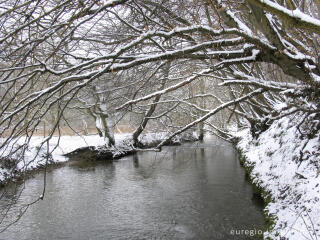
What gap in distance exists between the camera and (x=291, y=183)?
5801mm

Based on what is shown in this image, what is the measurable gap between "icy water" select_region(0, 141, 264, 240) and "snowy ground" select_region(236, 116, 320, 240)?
621mm

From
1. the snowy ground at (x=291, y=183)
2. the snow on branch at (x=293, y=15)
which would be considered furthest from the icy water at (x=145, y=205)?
the snow on branch at (x=293, y=15)

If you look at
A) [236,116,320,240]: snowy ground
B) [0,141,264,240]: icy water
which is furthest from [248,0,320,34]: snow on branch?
[0,141,264,240]: icy water

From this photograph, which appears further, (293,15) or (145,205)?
(145,205)

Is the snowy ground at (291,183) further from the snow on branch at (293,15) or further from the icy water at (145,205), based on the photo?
the snow on branch at (293,15)

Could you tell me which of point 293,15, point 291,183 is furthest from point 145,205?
point 293,15

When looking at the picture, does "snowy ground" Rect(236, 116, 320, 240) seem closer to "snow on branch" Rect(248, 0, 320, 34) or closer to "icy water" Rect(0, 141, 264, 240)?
"icy water" Rect(0, 141, 264, 240)

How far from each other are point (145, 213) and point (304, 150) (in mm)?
4146

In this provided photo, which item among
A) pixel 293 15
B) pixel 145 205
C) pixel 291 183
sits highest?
pixel 293 15

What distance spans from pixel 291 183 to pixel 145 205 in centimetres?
392

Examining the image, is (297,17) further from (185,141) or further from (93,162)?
(185,141)

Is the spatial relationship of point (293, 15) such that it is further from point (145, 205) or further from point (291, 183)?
point (145, 205)

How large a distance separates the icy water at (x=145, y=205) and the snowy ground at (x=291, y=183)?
0.62m

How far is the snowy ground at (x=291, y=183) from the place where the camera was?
4.29 metres
